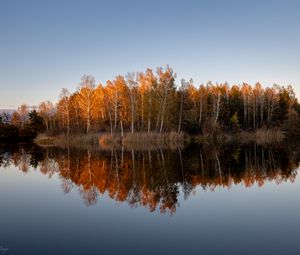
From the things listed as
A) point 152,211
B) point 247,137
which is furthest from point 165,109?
point 152,211

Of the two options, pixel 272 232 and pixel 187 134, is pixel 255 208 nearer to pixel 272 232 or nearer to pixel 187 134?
pixel 272 232

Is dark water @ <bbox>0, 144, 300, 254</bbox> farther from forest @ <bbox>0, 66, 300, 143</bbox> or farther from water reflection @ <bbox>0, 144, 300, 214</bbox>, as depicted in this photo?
forest @ <bbox>0, 66, 300, 143</bbox>

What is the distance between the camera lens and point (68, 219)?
10.1 m

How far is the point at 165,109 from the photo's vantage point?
48500mm

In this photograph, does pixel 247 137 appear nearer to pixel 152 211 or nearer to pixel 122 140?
pixel 122 140

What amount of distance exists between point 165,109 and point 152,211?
38.2 meters

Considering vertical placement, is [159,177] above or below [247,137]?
below

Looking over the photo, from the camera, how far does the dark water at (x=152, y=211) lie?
7705mm

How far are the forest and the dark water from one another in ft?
86.6

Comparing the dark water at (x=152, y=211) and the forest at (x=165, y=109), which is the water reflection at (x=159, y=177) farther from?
the forest at (x=165, y=109)

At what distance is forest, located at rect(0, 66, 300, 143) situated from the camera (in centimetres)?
4841

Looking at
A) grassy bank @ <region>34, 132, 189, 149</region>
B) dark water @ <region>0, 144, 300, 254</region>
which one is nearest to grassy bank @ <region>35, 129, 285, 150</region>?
grassy bank @ <region>34, 132, 189, 149</region>

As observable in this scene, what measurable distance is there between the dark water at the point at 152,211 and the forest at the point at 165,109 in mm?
26382

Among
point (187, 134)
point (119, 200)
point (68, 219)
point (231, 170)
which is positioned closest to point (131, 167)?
point (231, 170)
